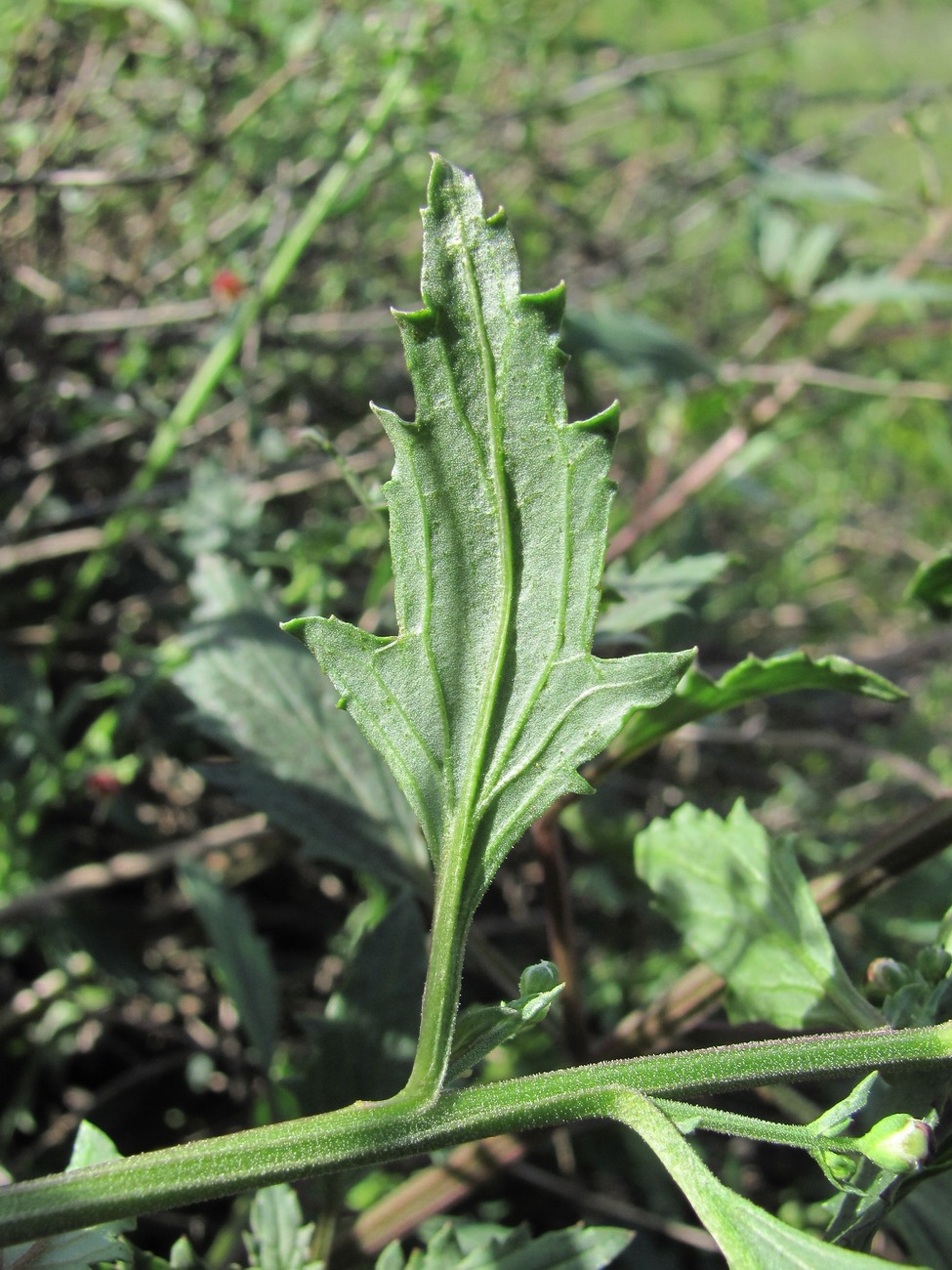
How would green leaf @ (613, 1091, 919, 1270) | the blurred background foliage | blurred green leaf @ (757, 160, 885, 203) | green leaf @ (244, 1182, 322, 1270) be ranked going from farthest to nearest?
1. blurred green leaf @ (757, 160, 885, 203)
2. the blurred background foliage
3. green leaf @ (244, 1182, 322, 1270)
4. green leaf @ (613, 1091, 919, 1270)

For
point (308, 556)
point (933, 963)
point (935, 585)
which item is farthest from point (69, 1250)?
point (308, 556)

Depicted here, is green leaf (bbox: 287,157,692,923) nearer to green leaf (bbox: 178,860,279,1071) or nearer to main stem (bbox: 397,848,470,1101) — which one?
main stem (bbox: 397,848,470,1101)

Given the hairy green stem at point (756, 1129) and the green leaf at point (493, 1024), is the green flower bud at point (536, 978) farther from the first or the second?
the hairy green stem at point (756, 1129)

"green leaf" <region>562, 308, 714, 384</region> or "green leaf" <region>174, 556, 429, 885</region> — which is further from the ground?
"green leaf" <region>562, 308, 714, 384</region>

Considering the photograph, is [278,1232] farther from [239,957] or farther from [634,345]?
[634,345]

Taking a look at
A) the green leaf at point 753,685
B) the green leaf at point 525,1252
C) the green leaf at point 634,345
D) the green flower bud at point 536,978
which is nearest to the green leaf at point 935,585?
the green leaf at point 753,685

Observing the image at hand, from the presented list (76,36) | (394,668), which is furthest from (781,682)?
(76,36)

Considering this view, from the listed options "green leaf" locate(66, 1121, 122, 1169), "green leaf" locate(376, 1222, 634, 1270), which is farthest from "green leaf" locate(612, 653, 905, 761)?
"green leaf" locate(66, 1121, 122, 1169)
